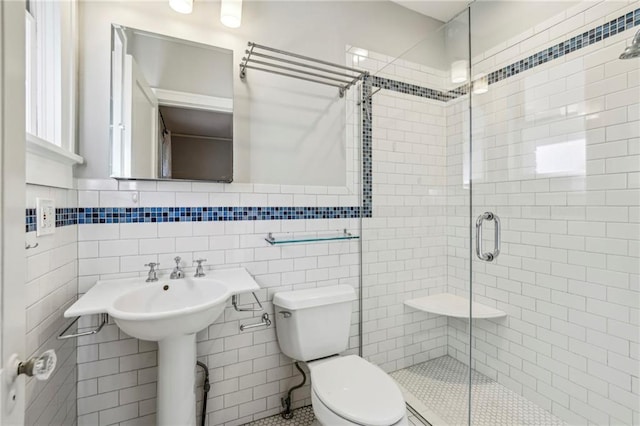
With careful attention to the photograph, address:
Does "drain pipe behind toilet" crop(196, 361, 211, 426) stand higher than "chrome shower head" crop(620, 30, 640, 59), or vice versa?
"chrome shower head" crop(620, 30, 640, 59)

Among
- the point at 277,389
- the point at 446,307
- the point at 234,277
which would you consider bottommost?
the point at 277,389

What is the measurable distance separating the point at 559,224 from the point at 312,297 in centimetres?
146

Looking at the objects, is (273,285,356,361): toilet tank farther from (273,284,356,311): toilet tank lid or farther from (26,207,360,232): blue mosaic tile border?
(26,207,360,232): blue mosaic tile border

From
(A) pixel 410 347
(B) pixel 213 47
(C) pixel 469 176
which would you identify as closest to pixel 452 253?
(C) pixel 469 176

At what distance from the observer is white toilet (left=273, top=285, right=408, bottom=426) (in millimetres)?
1226

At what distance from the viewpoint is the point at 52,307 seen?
1.21 meters

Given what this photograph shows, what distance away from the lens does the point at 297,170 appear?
1.87 metres

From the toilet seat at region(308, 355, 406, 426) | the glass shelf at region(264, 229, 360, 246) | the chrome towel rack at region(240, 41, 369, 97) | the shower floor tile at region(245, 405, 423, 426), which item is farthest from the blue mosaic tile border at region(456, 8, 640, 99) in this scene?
the shower floor tile at region(245, 405, 423, 426)

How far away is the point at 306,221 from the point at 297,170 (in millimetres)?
324

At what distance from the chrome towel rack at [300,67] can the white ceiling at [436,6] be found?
721 millimetres

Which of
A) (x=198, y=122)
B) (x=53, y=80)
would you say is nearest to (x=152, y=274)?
(x=198, y=122)

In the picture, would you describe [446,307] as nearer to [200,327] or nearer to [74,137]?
[200,327]

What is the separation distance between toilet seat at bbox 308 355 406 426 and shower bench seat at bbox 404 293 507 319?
2.30ft

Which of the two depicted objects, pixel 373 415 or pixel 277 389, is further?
pixel 277 389
